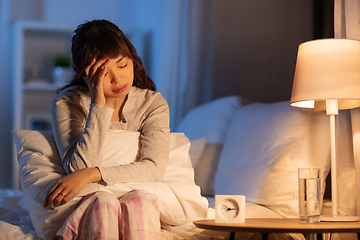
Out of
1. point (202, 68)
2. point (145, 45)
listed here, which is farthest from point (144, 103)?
point (145, 45)

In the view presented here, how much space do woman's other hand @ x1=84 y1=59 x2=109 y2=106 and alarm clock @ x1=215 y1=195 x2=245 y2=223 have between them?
52cm

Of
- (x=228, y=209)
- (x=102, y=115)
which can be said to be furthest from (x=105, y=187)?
(x=228, y=209)

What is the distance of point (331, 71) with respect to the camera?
116cm

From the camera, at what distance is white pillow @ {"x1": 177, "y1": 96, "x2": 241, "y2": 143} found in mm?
1938

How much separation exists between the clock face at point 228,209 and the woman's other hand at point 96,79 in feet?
1.72

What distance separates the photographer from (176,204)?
1.14 meters

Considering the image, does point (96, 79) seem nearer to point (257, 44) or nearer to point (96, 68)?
point (96, 68)

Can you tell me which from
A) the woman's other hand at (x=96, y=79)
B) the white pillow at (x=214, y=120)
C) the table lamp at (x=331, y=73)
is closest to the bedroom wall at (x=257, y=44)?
the white pillow at (x=214, y=120)

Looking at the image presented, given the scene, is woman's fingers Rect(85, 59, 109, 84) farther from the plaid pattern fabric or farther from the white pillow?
the white pillow

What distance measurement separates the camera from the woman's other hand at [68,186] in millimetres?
1074

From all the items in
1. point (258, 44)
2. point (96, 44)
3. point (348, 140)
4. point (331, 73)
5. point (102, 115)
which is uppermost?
point (258, 44)

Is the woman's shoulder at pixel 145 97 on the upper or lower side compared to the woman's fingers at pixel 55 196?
upper

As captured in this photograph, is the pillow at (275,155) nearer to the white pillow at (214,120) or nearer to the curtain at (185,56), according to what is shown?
the white pillow at (214,120)

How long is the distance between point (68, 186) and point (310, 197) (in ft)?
2.20
